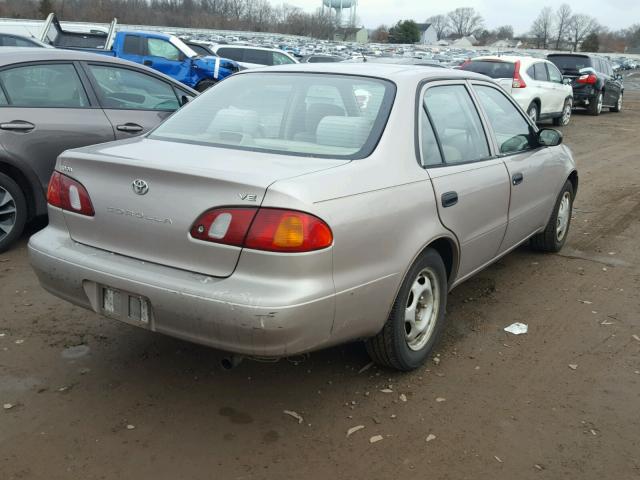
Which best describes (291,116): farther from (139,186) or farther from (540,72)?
(540,72)

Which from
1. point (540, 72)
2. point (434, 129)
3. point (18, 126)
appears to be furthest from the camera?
point (540, 72)

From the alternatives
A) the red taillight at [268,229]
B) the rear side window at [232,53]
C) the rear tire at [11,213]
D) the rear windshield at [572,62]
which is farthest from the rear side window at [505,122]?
the rear windshield at [572,62]

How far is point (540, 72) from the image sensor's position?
1511 cm

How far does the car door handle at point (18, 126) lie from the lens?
5.10 metres

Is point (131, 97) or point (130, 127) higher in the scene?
point (131, 97)

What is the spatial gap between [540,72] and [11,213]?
13.0 meters

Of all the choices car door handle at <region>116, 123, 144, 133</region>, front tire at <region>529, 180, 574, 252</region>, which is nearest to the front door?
car door handle at <region>116, 123, 144, 133</region>

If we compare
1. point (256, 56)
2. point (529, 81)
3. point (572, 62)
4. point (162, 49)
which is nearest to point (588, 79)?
point (572, 62)

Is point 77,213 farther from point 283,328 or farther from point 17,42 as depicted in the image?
point 17,42

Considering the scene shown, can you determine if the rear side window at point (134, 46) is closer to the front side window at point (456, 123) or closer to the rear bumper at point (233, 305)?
the front side window at point (456, 123)

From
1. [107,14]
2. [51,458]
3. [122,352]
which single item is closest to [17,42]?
[122,352]

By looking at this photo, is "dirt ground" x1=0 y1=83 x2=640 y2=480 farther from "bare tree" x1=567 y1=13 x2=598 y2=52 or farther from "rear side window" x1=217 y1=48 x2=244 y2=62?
"bare tree" x1=567 y1=13 x2=598 y2=52

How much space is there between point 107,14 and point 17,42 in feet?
205

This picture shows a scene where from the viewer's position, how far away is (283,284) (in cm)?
267
